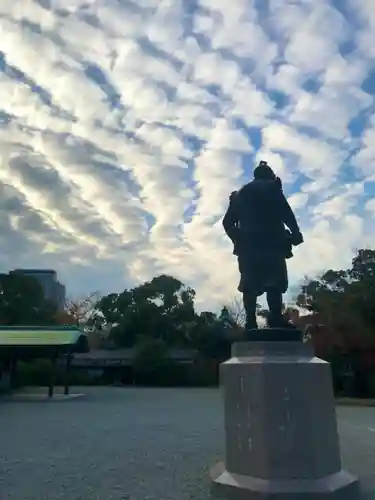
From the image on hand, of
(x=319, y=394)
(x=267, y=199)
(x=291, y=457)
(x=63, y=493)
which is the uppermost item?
(x=267, y=199)

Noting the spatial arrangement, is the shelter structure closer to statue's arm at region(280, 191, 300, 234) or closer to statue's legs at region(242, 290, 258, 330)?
statue's legs at region(242, 290, 258, 330)

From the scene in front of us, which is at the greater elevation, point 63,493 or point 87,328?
point 87,328

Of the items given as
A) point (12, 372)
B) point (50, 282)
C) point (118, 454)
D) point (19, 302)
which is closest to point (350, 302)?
point (12, 372)

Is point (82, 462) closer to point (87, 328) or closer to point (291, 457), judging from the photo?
point (291, 457)

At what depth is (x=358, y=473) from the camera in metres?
6.88

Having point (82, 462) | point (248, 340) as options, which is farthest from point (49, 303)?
point (248, 340)

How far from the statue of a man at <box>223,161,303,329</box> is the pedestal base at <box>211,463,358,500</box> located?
1.60 meters

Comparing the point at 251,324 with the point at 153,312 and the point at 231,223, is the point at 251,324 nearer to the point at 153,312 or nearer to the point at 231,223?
the point at 231,223

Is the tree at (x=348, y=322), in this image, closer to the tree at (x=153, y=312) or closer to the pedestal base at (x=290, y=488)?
the tree at (x=153, y=312)

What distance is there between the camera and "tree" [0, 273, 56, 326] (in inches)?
1316

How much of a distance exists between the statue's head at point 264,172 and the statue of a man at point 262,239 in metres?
0.07

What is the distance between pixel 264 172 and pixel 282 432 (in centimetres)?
291

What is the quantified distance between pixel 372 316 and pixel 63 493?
23.0m

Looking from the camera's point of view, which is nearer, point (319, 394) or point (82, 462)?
point (319, 394)
